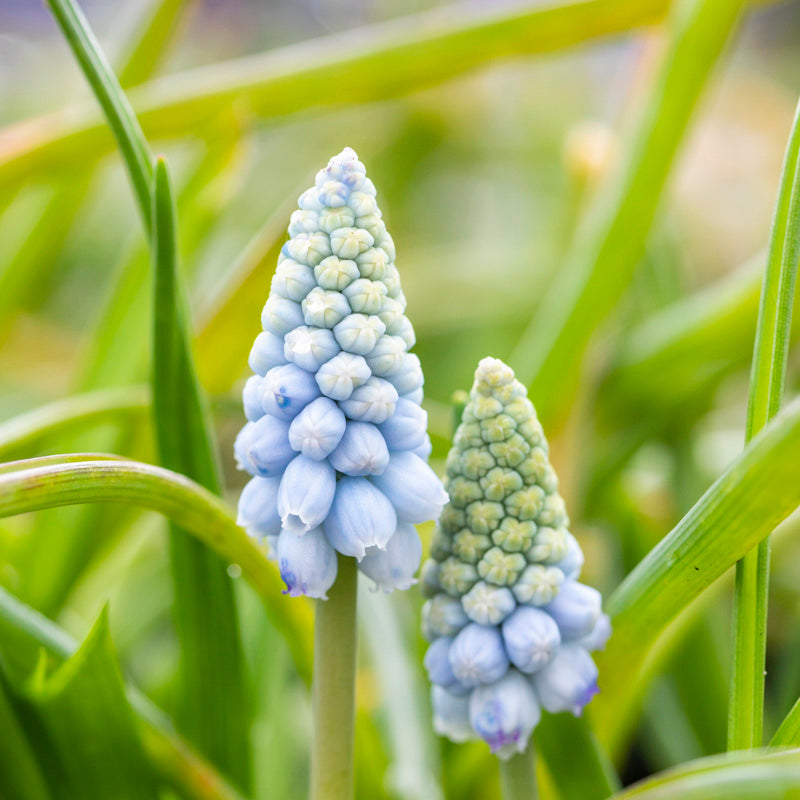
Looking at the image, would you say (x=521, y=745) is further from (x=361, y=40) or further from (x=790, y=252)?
(x=361, y=40)

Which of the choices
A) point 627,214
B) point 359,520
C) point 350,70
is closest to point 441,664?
point 359,520

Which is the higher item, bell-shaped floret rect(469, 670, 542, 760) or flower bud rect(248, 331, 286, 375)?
flower bud rect(248, 331, 286, 375)

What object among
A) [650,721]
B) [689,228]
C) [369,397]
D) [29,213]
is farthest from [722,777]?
[689,228]

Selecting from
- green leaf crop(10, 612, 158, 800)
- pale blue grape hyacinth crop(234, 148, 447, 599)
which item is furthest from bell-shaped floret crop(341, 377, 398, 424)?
green leaf crop(10, 612, 158, 800)

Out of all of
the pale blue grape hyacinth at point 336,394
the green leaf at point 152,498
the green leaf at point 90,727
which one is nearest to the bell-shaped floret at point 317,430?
the pale blue grape hyacinth at point 336,394

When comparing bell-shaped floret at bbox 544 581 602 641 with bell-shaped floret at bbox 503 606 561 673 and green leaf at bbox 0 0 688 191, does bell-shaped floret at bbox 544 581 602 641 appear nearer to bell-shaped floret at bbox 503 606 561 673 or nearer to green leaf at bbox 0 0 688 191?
bell-shaped floret at bbox 503 606 561 673

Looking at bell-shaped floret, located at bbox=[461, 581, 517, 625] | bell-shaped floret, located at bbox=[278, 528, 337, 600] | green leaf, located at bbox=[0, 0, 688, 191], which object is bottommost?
bell-shaped floret, located at bbox=[461, 581, 517, 625]

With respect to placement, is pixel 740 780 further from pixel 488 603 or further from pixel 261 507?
pixel 261 507
